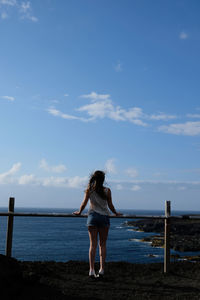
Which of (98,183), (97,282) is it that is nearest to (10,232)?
(97,282)

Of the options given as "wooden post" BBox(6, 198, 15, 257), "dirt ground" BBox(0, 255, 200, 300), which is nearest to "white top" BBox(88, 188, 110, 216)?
"dirt ground" BBox(0, 255, 200, 300)

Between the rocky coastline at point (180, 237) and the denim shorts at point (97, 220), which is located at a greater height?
the denim shorts at point (97, 220)

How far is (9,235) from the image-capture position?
6.94m

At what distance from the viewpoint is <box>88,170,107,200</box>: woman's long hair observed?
6.33 m

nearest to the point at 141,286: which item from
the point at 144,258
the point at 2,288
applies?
the point at 2,288

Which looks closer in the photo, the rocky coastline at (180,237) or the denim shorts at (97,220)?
the denim shorts at (97,220)

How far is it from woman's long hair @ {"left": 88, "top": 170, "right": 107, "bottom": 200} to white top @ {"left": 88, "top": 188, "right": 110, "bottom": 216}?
0.07 m

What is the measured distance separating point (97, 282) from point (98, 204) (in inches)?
61.2

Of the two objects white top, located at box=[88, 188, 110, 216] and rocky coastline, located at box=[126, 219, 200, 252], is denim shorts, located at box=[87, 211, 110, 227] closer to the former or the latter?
white top, located at box=[88, 188, 110, 216]

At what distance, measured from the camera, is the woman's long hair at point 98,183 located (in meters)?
6.33

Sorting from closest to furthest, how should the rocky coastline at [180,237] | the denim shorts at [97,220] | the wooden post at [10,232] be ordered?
the denim shorts at [97,220] → the wooden post at [10,232] → the rocky coastline at [180,237]

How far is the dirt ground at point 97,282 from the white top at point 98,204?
140 centimetres

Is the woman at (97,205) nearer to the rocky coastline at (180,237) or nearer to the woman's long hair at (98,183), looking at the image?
the woman's long hair at (98,183)

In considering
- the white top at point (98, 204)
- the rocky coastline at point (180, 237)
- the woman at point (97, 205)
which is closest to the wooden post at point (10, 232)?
the woman at point (97, 205)
